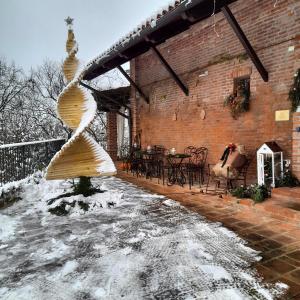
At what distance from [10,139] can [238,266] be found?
1444cm

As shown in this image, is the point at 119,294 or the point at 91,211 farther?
the point at 91,211

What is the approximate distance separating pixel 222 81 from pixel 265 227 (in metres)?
3.51

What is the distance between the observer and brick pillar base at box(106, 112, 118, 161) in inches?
477

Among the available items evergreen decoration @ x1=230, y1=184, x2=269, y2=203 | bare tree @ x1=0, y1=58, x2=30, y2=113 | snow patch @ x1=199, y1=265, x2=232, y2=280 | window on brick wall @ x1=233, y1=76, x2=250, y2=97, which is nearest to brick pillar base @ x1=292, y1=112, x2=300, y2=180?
evergreen decoration @ x1=230, y1=184, x2=269, y2=203

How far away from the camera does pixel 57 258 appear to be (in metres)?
2.96

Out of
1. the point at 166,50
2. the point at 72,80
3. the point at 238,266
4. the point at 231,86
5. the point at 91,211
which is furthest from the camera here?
the point at 166,50

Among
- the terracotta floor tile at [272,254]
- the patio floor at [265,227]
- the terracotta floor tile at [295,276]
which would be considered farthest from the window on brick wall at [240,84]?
the terracotta floor tile at [295,276]

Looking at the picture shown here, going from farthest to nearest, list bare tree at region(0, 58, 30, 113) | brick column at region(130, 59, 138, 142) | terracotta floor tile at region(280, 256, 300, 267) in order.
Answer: bare tree at region(0, 58, 30, 113) → brick column at region(130, 59, 138, 142) → terracotta floor tile at region(280, 256, 300, 267)

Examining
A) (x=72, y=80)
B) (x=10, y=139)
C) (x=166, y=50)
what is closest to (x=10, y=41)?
(x=10, y=139)

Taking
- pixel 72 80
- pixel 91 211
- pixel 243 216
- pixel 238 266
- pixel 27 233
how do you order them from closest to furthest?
pixel 238 266 < pixel 27 233 < pixel 243 216 < pixel 91 211 < pixel 72 80

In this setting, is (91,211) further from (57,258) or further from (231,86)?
(231,86)

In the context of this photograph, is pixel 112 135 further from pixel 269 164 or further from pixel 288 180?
pixel 288 180

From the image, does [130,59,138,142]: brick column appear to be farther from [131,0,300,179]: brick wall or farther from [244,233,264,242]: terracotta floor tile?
[244,233,264,242]: terracotta floor tile

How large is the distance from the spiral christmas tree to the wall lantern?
253 cm
